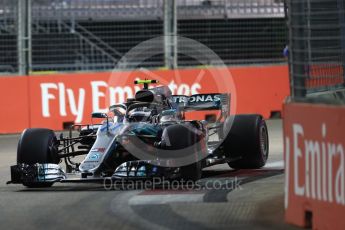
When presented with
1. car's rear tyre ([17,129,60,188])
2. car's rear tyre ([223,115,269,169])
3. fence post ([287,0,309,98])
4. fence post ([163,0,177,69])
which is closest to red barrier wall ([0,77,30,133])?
fence post ([163,0,177,69])

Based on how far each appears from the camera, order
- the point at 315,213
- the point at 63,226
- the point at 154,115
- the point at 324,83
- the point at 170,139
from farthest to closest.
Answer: the point at 154,115, the point at 170,139, the point at 324,83, the point at 63,226, the point at 315,213

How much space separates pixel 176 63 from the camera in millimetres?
21203

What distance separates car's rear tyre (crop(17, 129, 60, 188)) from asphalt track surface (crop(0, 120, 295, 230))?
34 cm

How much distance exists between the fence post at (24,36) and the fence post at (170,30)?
309 centimetres

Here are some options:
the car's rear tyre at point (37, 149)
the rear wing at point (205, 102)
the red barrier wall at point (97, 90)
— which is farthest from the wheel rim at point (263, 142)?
the red barrier wall at point (97, 90)

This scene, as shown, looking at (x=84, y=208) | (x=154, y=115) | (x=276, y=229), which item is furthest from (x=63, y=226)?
(x=154, y=115)

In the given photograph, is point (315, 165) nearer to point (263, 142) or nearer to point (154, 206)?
point (154, 206)

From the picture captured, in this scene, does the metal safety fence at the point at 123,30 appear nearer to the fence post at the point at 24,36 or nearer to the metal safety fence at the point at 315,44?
the fence post at the point at 24,36

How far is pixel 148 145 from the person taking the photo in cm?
1127

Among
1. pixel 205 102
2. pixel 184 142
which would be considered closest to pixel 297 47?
pixel 184 142

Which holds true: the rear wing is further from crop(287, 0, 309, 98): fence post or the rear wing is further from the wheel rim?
crop(287, 0, 309, 98): fence post

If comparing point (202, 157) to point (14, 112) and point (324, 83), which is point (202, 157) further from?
point (14, 112)

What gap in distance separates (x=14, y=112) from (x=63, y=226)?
11204 millimetres

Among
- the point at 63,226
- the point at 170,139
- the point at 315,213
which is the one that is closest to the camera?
the point at 315,213
